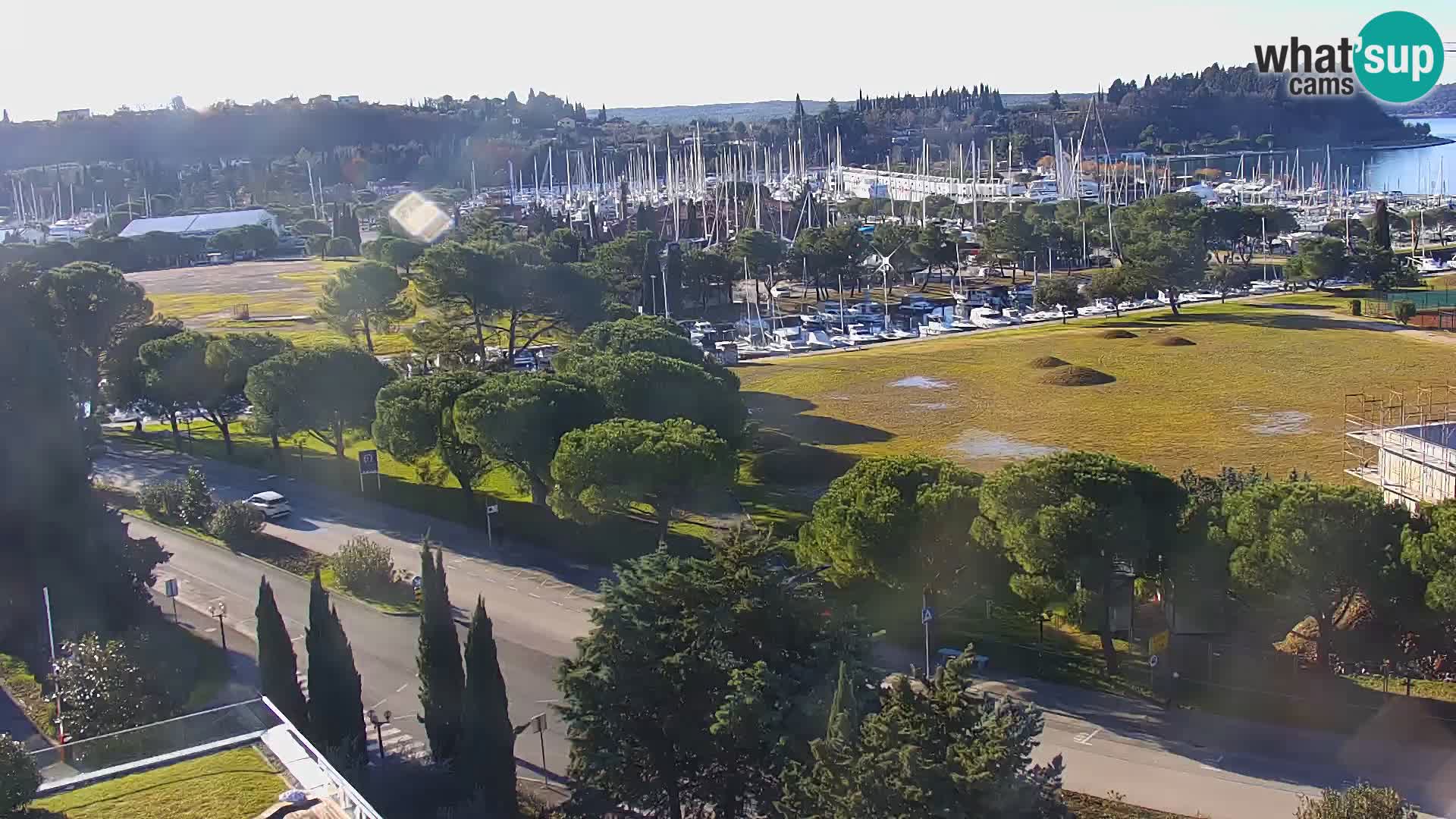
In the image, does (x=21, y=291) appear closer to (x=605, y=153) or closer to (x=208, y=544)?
(x=208, y=544)

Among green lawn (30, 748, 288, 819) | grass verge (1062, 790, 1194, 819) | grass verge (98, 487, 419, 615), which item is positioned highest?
green lawn (30, 748, 288, 819)

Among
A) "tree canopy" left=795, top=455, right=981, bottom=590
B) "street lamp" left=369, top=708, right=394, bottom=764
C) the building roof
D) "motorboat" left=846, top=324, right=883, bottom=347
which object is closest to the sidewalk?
"tree canopy" left=795, top=455, right=981, bottom=590

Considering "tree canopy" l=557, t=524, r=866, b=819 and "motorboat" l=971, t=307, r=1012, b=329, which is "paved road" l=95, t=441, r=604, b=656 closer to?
"tree canopy" l=557, t=524, r=866, b=819

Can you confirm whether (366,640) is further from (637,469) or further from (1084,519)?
(1084,519)

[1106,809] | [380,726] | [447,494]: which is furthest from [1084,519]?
[447,494]

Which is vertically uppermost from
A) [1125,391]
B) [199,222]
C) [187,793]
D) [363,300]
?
[199,222]
